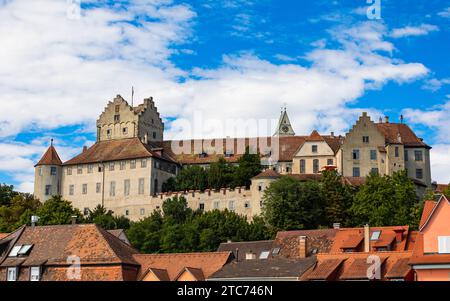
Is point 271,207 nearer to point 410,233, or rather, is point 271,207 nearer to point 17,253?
point 410,233

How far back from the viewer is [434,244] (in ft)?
111

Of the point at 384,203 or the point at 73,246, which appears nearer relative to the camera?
the point at 73,246

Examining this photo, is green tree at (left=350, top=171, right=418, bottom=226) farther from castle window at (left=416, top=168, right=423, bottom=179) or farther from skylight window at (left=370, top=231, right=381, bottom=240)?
skylight window at (left=370, top=231, right=381, bottom=240)

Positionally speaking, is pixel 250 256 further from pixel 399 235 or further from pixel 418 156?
pixel 418 156

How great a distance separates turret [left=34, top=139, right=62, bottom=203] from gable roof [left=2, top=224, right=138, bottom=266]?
206ft

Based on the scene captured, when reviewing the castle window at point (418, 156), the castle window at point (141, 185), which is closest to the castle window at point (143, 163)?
the castle window at point (141, 185)

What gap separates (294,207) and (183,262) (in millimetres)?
33856

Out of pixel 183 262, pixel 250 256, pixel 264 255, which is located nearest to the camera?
pixel 183 262

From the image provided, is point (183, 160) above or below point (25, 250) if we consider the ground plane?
above

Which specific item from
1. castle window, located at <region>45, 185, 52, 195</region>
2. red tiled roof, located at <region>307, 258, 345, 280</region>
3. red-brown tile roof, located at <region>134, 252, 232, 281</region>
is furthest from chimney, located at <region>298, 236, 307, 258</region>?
castle window, located at <region>45, 185, 52, 195</region>

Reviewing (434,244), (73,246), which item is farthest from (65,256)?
(434,244)

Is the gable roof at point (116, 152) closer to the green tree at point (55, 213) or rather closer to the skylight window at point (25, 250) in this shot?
the green tree at point (55, 213)
